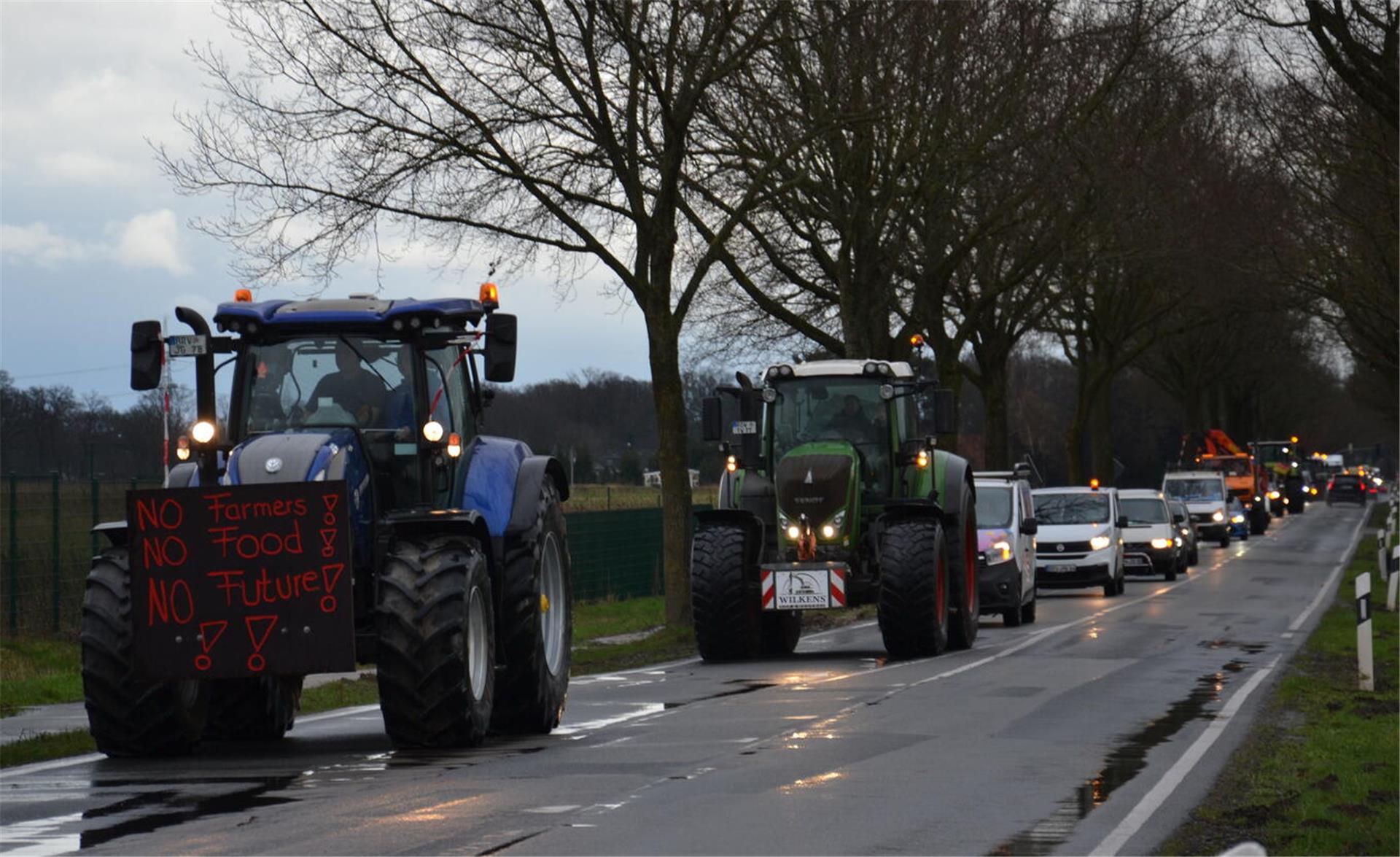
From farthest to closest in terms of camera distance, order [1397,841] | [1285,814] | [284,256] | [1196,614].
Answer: [1196,614], [284,256], [1285,814], [1397,841]

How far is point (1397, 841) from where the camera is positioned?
9.64m

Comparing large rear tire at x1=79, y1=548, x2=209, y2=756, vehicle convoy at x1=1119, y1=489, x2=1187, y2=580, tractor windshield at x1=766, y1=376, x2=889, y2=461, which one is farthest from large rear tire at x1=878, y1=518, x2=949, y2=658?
vehicle convoy at x1=1119, y1=489, x2=1187, y2=580

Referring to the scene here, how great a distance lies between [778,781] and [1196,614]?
65.6ft

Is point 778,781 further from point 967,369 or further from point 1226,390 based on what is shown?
point 1226,390

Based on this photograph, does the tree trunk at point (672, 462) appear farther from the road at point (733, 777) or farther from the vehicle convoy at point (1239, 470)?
the vehicle convoy at point (1239, 470)

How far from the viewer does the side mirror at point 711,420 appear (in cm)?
2111

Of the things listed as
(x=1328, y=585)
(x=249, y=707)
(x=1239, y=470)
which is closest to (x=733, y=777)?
(x=249, y=707)

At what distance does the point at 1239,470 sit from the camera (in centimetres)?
7369

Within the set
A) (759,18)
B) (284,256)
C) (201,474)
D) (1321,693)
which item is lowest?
(1321,693)

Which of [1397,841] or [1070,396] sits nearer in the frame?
[1397,841]

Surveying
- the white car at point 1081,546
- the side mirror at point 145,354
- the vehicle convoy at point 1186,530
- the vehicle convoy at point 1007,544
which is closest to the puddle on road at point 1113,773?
the side mirror at point 145,354

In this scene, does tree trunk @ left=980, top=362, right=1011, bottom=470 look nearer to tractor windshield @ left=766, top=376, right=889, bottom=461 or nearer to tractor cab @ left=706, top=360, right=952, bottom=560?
tractor cab @ left=706, top=360, right=952, bottom=560

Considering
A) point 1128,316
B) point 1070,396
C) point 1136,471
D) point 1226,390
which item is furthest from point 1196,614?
point 1070,396

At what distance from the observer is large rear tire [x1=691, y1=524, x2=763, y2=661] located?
20.9m
